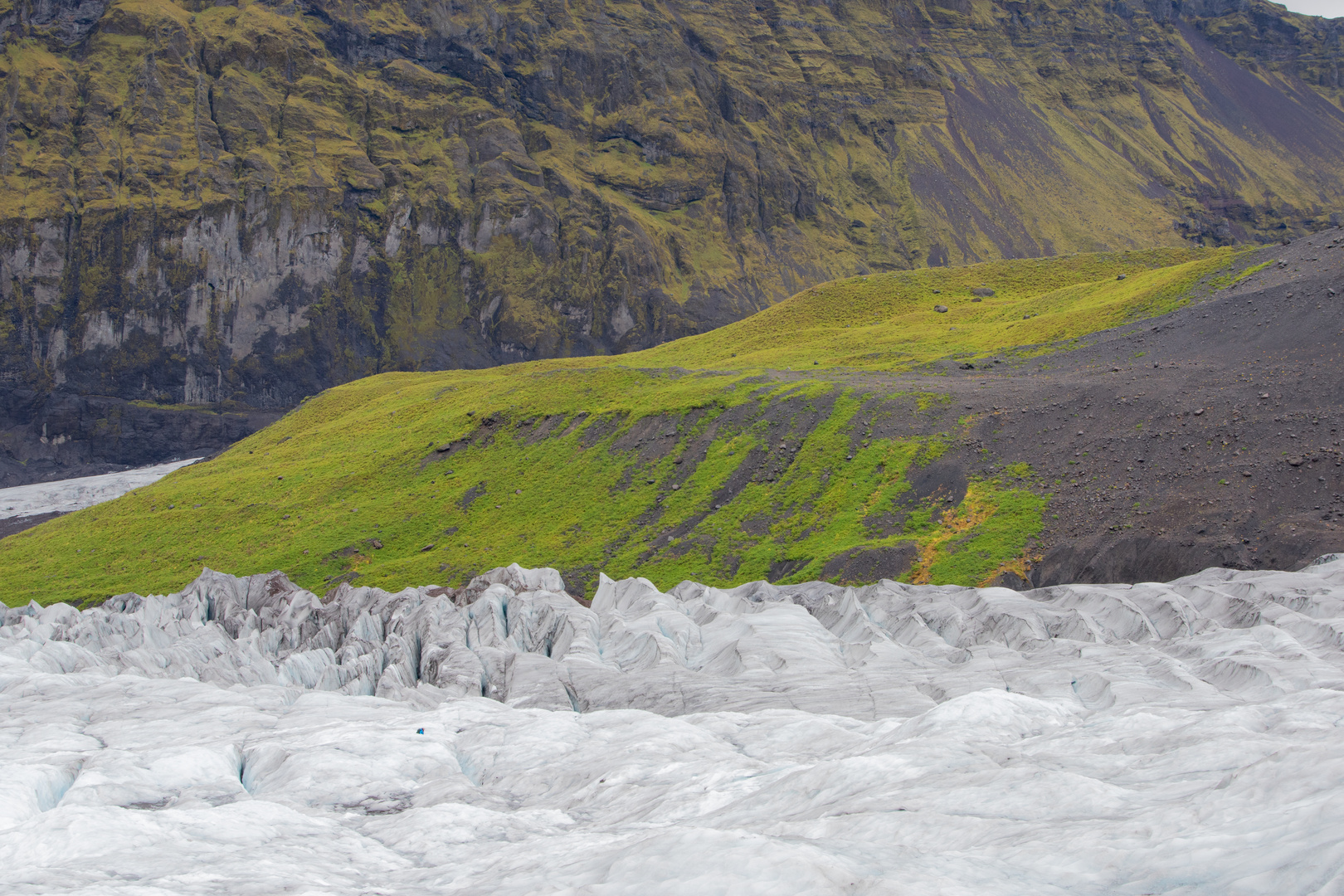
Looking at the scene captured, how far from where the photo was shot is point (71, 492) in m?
127

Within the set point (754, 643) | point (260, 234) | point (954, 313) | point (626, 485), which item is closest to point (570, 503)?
point (626, 485)

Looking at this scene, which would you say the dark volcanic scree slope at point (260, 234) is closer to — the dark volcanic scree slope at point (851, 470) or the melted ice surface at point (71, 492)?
the melted ice surface at point (71, 492)

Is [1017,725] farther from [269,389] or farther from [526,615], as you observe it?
[269,389]

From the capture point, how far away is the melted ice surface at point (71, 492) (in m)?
119

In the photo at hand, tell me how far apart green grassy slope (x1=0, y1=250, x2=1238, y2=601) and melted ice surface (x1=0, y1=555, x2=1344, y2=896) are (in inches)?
398

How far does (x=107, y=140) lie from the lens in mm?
168500

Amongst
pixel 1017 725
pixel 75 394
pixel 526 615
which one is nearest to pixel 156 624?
pixel 526 615

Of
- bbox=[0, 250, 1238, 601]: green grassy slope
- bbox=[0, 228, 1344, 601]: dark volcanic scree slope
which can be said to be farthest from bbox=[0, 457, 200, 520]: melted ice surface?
bbox=[0, 228, 1344, 601]: dark volcanic scree slope

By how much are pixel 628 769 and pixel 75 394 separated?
168618 millimetres

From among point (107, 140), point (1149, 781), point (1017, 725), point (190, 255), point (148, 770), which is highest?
point (107, 140)

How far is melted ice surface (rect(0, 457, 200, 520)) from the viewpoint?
390ft

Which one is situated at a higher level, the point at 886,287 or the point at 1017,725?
the point at 886,287

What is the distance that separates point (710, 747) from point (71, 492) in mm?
135351

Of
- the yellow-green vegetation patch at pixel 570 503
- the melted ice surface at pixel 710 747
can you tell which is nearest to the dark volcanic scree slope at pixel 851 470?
the yellow-green vegetation patch at pixel 570 503
